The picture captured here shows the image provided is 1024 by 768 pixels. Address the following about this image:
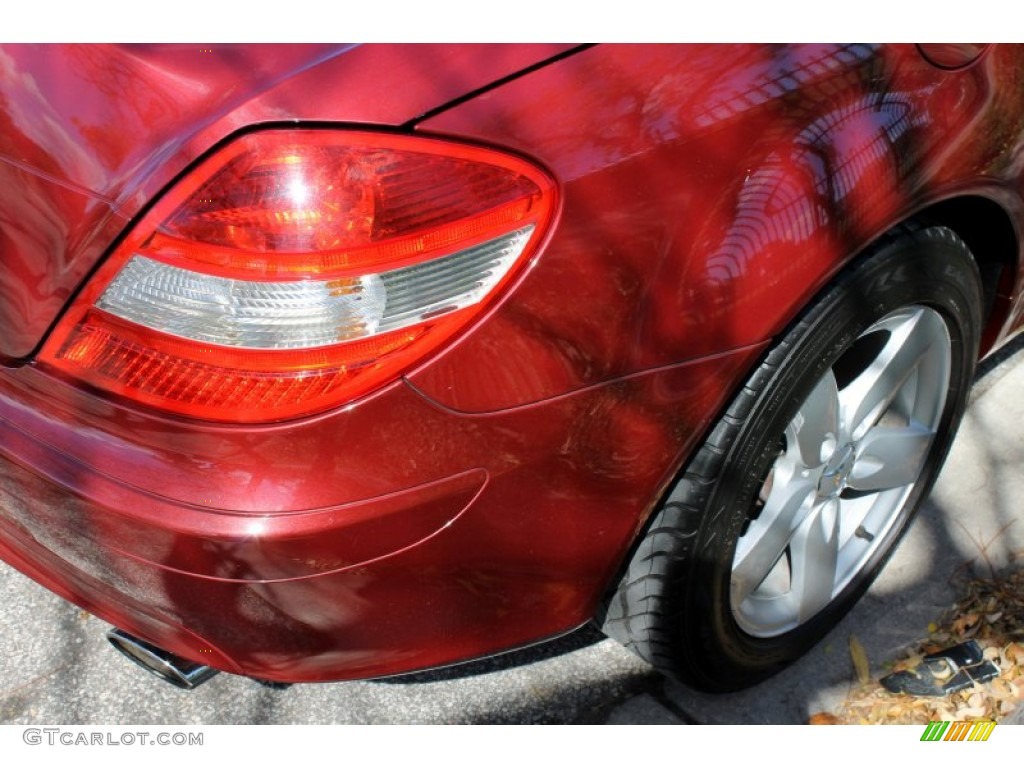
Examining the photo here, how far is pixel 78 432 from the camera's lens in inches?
62.2

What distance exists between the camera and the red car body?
55.1 inches

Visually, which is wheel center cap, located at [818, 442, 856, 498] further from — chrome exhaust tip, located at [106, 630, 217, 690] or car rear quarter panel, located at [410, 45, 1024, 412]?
chrome exhaust tip, located at [106, 630, 217, 690]

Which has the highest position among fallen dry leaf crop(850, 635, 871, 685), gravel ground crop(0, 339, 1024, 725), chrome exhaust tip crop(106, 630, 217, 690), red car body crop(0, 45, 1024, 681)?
red car body crop(0, 45, 1024, 681)

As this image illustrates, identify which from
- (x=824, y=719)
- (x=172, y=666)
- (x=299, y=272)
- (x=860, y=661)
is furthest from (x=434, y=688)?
(x=299, y=272)

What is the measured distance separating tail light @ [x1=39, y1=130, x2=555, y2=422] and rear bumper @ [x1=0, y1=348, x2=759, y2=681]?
5 cm

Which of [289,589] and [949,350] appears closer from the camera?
[289,589]

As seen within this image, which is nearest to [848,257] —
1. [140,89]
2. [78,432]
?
[140,89]

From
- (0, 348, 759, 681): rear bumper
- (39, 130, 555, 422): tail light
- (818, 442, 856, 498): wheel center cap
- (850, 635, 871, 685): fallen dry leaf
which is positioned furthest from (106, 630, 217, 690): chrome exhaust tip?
(850, 635, 871, 685): fallen dry leaf

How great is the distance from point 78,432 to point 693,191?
93cm

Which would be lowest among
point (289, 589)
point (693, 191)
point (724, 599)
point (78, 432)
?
point (724, 599)

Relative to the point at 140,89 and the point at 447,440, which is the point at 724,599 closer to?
the point at 447,440

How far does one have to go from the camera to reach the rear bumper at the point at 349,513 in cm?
153
